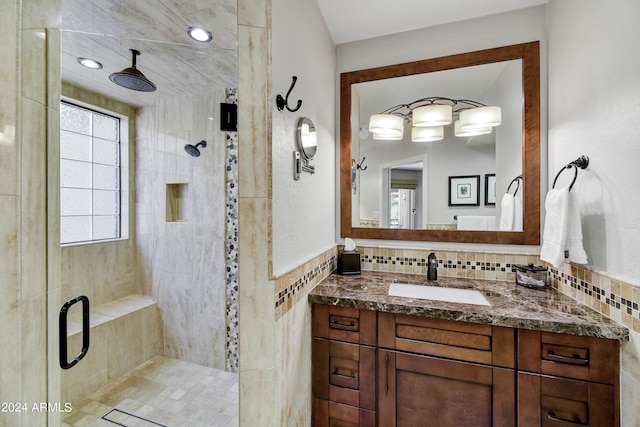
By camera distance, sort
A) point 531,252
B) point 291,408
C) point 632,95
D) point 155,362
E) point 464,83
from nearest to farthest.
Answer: point 632,95 < point 291,408 < point 155,362 < point 531,252 < point 464,83

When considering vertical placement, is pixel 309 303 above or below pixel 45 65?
below

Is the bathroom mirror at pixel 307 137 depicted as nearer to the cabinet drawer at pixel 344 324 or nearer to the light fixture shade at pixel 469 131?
the cabinet drawer at pixel 344 324

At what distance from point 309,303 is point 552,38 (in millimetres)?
2173

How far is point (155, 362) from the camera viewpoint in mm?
1476

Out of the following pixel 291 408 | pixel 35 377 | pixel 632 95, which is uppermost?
pixel 632 95

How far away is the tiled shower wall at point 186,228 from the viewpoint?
4.85ft

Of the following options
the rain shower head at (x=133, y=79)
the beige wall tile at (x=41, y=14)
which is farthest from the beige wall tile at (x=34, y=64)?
the rain shower head at (x=133, y=79)

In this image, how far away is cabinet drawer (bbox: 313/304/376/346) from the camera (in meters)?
1.33

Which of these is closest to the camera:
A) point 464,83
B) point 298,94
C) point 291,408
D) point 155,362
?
point 291,408

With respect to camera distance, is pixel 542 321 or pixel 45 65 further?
pixel 542 321

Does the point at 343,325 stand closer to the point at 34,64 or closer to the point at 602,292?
the point at 602,292

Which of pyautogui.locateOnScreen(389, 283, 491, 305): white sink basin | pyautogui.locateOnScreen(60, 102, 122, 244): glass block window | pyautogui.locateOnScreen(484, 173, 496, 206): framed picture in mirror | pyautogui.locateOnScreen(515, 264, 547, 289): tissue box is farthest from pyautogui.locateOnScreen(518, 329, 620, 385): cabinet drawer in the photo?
pyautogui.locateOnScreen(60, 102, 122, 244): glass block window

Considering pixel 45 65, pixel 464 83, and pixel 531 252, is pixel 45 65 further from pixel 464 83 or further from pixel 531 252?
A: pixel 531 252

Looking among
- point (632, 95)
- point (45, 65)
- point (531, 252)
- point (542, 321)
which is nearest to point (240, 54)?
point (45, 65)
